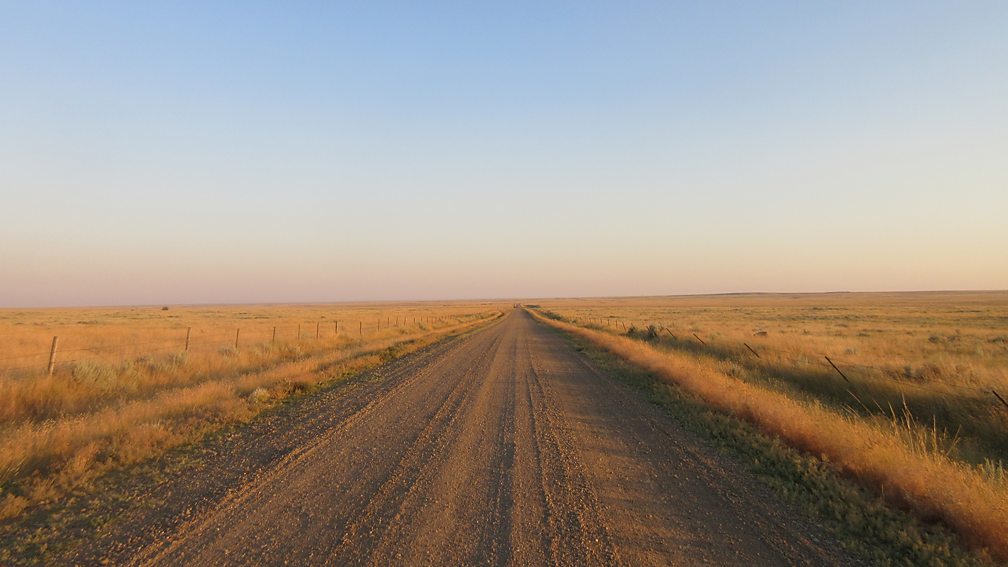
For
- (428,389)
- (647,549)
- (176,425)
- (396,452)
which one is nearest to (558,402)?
(428,389)

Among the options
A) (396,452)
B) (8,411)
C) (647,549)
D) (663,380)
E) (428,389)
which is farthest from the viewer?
(663,380)

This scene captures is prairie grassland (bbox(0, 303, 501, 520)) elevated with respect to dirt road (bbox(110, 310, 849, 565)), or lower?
elevated

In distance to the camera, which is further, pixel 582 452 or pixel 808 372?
pixel 808 372

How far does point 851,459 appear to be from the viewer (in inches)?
248

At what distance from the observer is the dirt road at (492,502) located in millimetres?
3988

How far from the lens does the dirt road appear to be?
157 inches

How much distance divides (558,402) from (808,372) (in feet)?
26.6

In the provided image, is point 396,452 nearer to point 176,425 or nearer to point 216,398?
point 176,425

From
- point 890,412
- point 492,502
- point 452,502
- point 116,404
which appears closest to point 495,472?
point 492,502

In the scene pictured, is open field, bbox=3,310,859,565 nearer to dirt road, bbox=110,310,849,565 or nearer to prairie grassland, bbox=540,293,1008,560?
dirt road, bbox=110,310,849,565

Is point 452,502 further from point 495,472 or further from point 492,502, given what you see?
point 495,472

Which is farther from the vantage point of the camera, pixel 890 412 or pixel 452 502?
pixel 890 412

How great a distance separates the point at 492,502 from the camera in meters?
5.02

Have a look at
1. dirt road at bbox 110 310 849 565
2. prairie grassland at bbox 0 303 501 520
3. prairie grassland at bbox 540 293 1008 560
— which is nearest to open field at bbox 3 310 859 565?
dirt road at bbox 110 310 849 565
